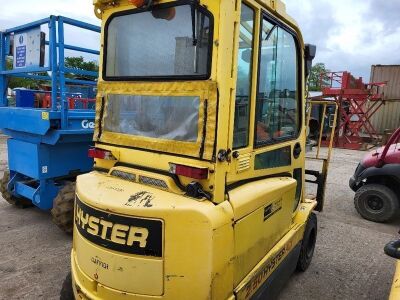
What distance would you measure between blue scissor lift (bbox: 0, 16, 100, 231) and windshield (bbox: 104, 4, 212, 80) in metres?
1.65

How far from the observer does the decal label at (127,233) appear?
1.95 meters

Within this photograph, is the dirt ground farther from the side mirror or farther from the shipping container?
the shipping container

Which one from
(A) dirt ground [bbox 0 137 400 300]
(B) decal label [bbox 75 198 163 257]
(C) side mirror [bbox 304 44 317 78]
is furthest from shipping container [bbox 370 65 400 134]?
(B) decal label [bbox 75 198 163 257]

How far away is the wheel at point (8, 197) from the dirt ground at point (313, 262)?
0.10 m

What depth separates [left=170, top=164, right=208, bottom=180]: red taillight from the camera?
6.60 ft

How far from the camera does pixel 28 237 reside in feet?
14.1

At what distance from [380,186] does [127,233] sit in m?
4.74

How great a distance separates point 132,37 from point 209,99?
876mm

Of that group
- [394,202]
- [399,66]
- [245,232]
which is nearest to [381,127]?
[399,66]

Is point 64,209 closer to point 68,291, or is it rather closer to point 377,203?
point 68,291

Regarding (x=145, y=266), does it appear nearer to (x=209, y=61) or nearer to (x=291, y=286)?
(x=209, y=61)

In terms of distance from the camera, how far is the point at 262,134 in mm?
2529

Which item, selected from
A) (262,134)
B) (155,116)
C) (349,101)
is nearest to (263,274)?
(262,134)

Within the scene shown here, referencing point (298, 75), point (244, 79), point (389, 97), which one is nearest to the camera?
point (244, 79)
